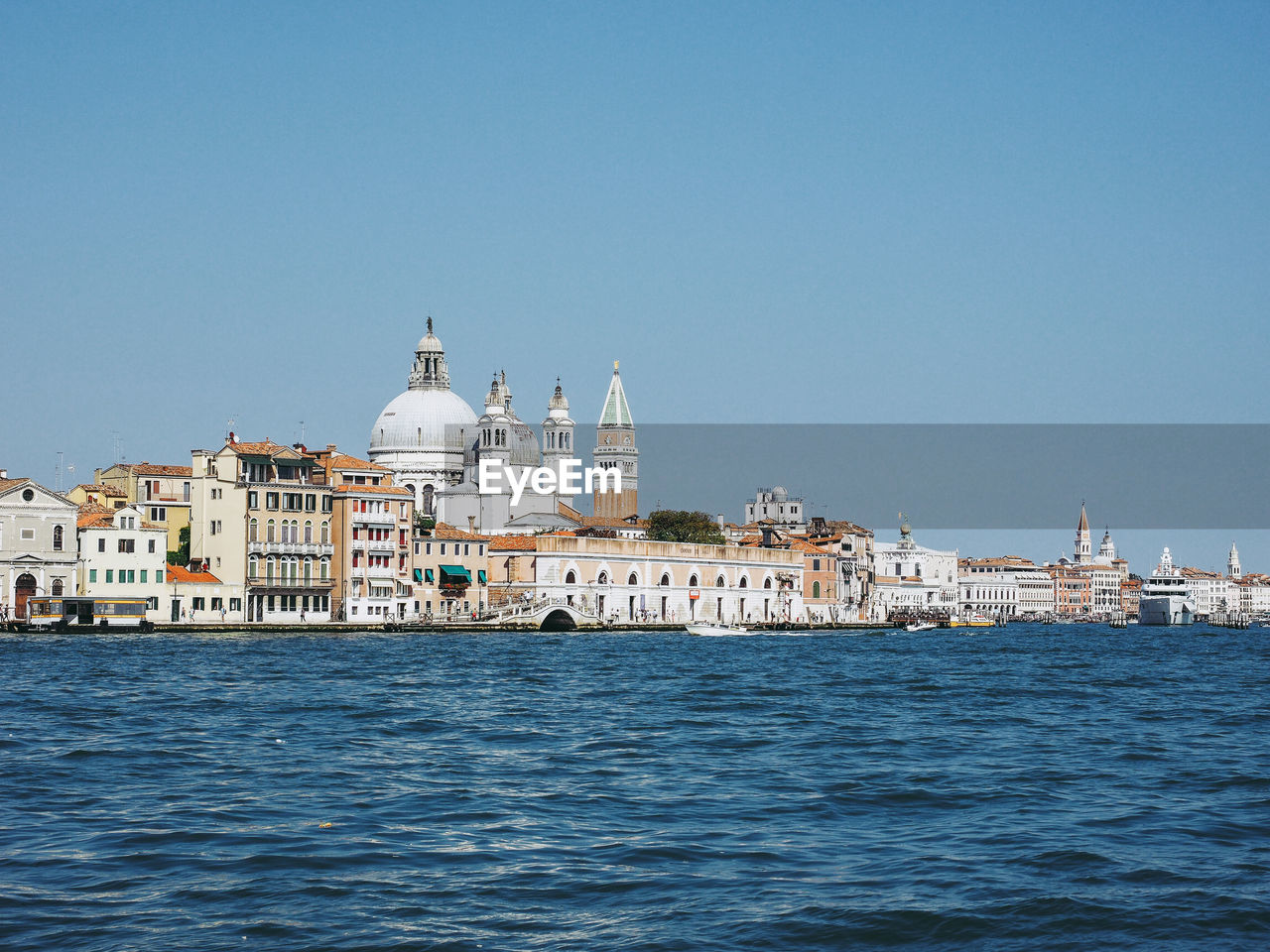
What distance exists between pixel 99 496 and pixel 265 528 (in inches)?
490

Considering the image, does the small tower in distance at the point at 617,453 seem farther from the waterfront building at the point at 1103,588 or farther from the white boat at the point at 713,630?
the waterfront building at the point at 1103,588

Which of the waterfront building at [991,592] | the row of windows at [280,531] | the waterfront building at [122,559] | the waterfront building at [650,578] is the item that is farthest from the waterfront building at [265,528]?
the waterfront building at [991,592]

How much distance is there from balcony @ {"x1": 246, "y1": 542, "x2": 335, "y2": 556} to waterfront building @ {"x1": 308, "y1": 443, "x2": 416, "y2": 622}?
93 cm

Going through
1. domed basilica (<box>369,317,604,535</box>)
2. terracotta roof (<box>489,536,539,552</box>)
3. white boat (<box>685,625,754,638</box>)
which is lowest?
white boat (<box>685,625,754,638</box>)

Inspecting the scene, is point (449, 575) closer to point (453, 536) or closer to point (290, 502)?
point (453, 536)

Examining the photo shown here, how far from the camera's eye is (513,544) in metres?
80.1

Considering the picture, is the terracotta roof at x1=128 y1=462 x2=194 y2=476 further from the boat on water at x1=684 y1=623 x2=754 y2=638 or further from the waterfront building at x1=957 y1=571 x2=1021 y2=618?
the waterfront building at x1=957 y1=571 x2=1021 y2=618

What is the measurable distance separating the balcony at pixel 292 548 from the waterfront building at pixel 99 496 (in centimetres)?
801

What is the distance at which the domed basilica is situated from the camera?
343ft

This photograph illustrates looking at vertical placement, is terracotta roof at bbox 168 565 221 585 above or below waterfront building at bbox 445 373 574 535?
below

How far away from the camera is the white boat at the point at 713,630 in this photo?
79.3 m

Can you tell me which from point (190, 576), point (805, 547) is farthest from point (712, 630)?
point (805, 547)

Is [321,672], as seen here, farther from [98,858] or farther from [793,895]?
[793,895]

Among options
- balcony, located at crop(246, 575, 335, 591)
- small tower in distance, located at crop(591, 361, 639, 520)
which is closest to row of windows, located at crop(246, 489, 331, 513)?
balcony, located at crop(246, 575, 335, 591)
